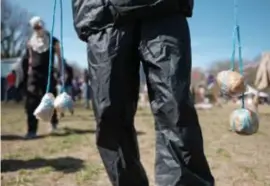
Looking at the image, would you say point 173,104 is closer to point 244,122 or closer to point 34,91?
point 244,122

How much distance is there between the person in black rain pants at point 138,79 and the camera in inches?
73.3

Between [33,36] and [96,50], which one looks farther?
[33,36]

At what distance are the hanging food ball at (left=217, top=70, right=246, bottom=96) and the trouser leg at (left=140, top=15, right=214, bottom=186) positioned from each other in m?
0.47

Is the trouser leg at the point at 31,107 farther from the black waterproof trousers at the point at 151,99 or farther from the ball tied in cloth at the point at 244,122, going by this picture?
the ball tied in cloth at the point at 244,122

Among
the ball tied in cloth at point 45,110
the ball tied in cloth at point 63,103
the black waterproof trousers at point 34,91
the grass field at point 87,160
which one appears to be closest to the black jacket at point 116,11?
the ball tied in cloth at point 45,110

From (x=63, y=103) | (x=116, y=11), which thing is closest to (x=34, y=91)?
(x=63, y=103)

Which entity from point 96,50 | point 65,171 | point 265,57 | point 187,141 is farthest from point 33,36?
point 187,141

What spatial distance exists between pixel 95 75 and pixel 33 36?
432 cm

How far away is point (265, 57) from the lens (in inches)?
276

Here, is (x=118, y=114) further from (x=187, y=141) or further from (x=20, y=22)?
(x=20, y=22)

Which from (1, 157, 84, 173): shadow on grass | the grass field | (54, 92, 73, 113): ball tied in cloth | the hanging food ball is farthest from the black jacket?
(1, 157, 84, 173): shadow on grass

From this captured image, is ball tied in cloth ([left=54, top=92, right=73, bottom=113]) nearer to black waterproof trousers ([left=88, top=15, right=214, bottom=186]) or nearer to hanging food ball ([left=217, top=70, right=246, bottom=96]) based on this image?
black waterproof trousers ([left=88, top=15, right=214, bottom=186])

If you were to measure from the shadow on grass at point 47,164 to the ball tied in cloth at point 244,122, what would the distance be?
180cm

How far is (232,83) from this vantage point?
90.7 inches
